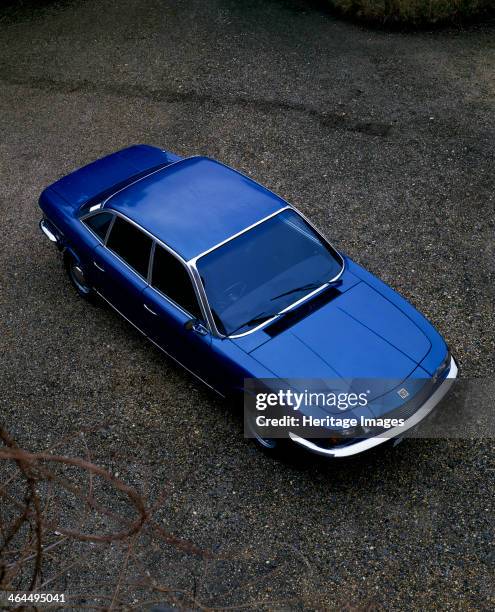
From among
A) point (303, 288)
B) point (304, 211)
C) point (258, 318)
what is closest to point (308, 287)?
point (303, 288)

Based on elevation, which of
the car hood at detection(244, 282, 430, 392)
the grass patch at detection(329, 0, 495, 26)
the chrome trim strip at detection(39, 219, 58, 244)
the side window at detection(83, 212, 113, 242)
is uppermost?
the grass patch at detection(329, 0, 495, 26)

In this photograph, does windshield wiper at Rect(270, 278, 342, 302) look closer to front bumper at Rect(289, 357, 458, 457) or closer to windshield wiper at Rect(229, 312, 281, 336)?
windshield wiper at Rect(229, 312, 281, 336)

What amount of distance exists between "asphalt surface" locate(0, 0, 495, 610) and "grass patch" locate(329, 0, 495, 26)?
307 millimetres

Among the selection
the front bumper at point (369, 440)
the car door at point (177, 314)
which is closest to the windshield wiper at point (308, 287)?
the car door at point (177, 314)

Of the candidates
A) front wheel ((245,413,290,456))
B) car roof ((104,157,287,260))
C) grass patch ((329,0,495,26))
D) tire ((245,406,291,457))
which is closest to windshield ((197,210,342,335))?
car roof ((104,157,287,260))

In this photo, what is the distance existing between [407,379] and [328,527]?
1.35m

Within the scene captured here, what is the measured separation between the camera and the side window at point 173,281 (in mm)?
6023

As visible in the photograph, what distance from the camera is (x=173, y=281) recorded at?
20.2 feet

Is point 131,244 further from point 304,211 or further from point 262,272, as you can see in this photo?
point 304,211

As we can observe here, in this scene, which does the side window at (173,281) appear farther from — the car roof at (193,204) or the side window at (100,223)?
the side window at (100,223)

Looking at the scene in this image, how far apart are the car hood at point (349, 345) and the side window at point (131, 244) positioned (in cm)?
142

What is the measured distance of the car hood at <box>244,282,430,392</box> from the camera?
5594 millimetres

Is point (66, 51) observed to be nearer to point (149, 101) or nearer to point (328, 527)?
point (149, 101)

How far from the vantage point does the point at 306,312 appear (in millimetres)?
5961
